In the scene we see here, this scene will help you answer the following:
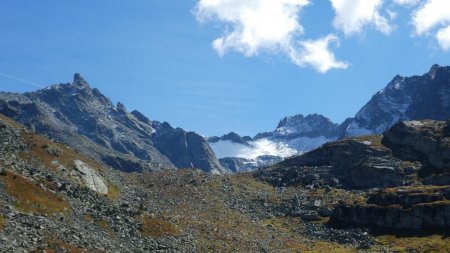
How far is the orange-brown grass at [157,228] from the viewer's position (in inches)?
3185

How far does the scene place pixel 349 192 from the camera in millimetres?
152000

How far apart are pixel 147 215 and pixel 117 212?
6106mm

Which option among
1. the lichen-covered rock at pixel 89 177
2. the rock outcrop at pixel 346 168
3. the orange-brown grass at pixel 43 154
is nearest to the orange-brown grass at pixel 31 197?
the orange-brown grass at pixel 43 154

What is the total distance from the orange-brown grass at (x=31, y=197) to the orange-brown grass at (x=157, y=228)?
37.6 ft

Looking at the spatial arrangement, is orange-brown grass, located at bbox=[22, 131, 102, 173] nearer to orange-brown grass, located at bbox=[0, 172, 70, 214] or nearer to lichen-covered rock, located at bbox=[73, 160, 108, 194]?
lichen-covered rock, located at bbox=[73, 160, 108, 194]

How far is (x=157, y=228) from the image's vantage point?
273 ft

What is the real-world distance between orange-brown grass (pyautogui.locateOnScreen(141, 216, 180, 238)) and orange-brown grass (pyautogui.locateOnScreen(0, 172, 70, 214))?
11.5 metres

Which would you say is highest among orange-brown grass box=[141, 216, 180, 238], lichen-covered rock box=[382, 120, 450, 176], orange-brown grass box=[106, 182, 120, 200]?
lichen-covered rock box=[382, 120, 450, 176]

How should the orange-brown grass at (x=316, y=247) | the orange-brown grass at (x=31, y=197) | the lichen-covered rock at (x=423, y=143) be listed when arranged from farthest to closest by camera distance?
the lichen-covered rock at (x=423, y=143)
the orange-brown grass at (x=316, y=247)
the orange-brown grass at (x=31, y=197)

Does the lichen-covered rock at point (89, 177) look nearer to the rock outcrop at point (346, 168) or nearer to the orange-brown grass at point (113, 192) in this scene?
the orange-brown grass at point (113, 192)

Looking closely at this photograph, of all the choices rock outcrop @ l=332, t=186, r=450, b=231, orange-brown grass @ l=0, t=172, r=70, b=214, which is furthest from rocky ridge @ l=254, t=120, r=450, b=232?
orange-brown grass @ l=0, t=172, r=70, b=214

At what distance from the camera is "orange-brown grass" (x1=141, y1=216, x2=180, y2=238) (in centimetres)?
8090

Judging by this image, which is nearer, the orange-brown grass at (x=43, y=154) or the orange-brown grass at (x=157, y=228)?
the orange-brown grass at (x=157, y=228)

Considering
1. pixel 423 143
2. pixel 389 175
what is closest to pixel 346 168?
pixel 389 175
